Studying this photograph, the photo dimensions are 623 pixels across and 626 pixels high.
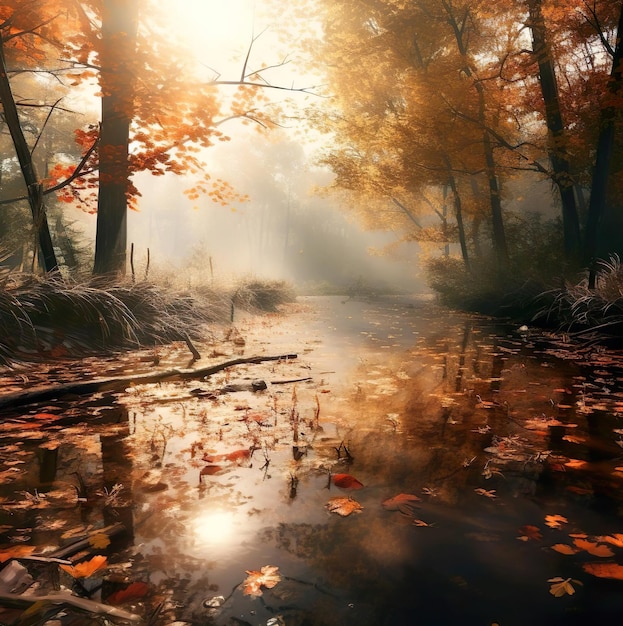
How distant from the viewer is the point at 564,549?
2.02 metres

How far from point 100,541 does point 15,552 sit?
0.33 m

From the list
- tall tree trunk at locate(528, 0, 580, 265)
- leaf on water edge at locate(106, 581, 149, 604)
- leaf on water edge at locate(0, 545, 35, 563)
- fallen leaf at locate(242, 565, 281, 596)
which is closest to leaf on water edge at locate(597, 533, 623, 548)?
fallen leaf at locate(242, 565, 281, 596)

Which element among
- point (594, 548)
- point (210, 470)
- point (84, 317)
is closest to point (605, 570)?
point (594, 548)

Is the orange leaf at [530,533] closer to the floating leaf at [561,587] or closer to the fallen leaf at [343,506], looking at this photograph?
the floating leaf at [561,587]

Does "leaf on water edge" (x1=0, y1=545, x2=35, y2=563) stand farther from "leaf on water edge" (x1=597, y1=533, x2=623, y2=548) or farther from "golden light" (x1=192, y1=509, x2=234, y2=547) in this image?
"leaf on water edge" (x1=597, y1=533, x2=623, y2=548)

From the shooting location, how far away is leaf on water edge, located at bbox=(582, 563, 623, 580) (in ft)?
6.02

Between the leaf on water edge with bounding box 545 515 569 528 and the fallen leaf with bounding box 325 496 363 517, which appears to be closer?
the leaf on water edge with bounding box 545 515 569 528

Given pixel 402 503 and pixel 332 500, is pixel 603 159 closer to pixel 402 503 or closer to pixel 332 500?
pixel 402 503

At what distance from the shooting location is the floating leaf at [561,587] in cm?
173

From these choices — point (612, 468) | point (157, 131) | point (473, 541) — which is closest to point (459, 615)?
point (473, 541)

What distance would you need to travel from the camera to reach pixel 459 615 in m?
1.63

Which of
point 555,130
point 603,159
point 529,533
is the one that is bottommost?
point 529,533

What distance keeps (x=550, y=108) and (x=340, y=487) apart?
1221cm

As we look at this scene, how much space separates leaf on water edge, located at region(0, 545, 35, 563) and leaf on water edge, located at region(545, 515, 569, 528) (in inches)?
90.6
